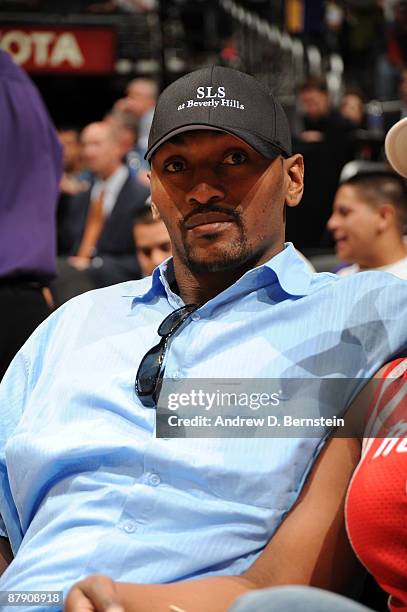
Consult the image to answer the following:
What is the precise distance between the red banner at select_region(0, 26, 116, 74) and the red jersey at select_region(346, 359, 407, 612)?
364cm

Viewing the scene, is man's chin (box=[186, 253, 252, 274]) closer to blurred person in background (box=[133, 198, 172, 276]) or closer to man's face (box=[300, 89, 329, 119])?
blurred person in background (box=[133, 198, 172, 276])

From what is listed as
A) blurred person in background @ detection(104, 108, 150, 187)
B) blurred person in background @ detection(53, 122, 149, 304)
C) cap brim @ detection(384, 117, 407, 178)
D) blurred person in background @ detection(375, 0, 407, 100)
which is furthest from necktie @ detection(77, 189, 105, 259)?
cap brim @ detection(384, 117, 407, 178)

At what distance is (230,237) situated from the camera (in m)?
1.72

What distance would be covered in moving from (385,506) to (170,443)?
14.9 inches

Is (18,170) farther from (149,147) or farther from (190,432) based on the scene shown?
(190,432)

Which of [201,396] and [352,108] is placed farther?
[352,108]

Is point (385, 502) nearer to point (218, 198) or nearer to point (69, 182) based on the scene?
point (218, 198)

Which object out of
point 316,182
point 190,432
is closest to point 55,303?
point 190,432

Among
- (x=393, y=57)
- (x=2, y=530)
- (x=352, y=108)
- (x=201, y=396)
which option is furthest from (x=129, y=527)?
(x=393, y=57)

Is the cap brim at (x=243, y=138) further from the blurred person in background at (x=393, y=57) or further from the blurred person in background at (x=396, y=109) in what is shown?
the blurred person in background at (x=393, y=57)

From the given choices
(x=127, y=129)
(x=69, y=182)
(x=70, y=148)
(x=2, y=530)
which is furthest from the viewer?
(x=70, y=148)

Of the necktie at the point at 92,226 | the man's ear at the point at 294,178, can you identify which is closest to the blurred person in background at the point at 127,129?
the necktie at the point at 92,226

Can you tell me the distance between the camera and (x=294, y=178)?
186cm

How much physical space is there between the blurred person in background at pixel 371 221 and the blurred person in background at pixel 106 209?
96 cm
